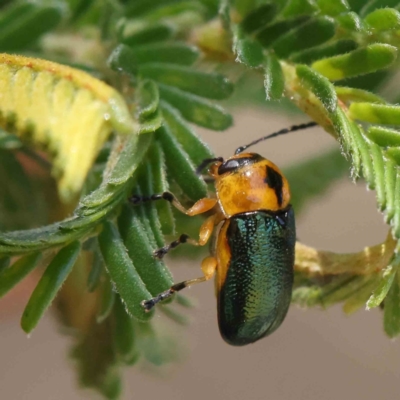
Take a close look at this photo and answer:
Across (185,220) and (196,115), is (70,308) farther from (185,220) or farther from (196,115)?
(196,115)

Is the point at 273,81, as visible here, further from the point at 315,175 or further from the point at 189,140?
the point at 315,175

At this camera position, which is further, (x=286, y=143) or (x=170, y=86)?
(x=286, y=143)

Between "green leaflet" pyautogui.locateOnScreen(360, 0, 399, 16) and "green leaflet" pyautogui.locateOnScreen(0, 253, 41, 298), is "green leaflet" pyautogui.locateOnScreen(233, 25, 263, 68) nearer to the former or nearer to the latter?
"green leaflet" pyautogui.locateOnScreen(360, 0, 399, 16)

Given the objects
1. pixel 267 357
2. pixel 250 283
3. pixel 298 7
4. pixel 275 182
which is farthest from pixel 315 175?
pixel 267 357

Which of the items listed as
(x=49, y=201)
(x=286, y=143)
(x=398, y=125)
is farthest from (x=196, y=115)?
(x=286, y=143)

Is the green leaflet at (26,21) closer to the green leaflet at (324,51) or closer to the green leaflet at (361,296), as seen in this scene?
the green leaflet at (324,51)

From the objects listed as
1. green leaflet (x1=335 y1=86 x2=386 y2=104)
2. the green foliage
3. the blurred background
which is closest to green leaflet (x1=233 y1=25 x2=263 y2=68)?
the green foliage

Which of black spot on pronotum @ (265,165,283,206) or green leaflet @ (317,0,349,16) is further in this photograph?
black spot on pronotum @ (265,165,283,206)

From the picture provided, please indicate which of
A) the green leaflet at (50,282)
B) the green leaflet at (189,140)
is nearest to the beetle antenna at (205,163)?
the green leaflet at (189,140)
